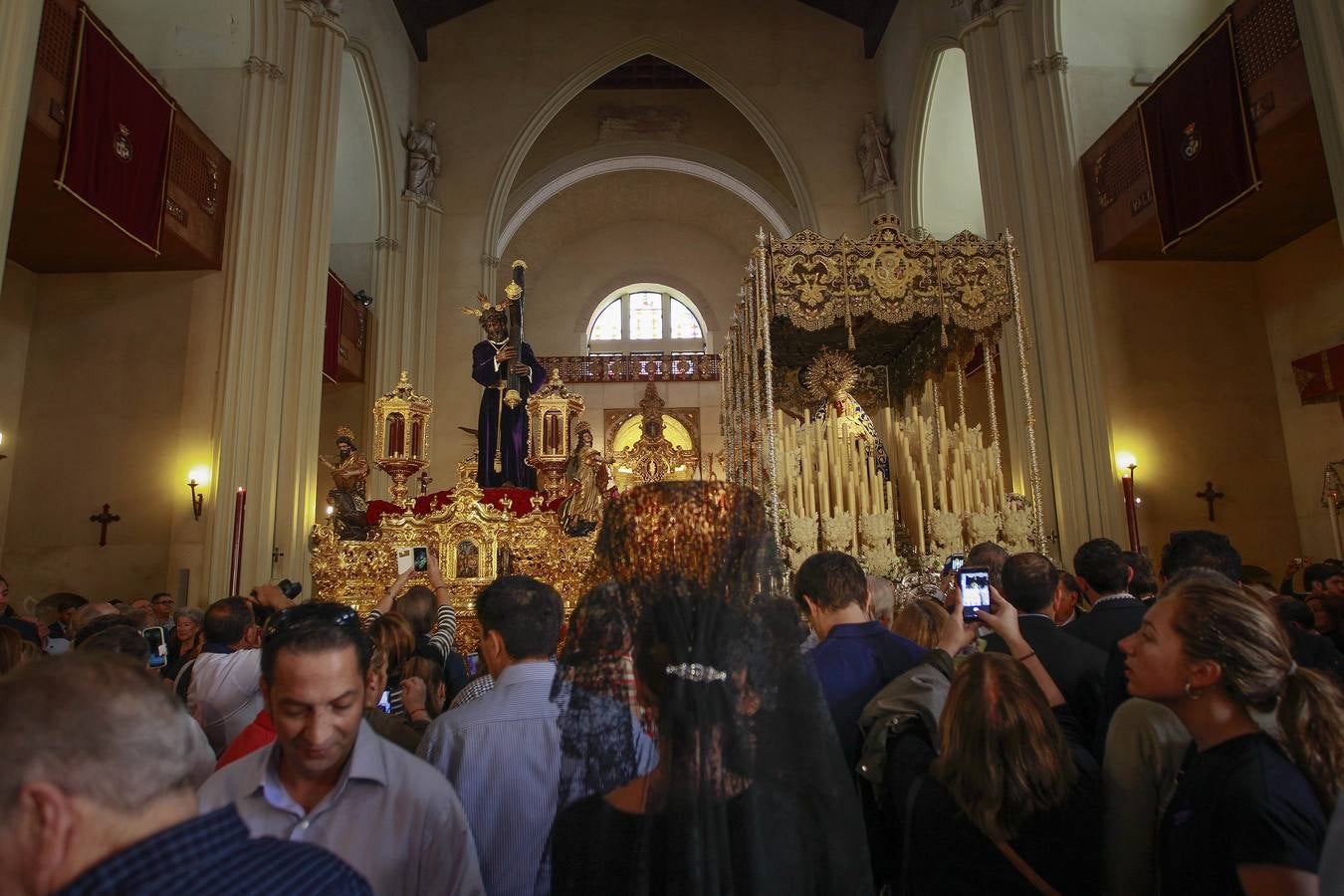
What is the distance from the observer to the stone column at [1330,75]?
5.75m

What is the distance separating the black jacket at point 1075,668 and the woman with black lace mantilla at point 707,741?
1.27 m

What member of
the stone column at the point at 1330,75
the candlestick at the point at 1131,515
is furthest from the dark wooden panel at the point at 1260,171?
the candlestick at the point at 1131,515

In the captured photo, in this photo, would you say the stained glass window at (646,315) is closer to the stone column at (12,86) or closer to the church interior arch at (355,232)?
the church interior arch at (355,232)

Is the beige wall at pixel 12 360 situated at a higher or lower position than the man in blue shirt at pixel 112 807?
higher

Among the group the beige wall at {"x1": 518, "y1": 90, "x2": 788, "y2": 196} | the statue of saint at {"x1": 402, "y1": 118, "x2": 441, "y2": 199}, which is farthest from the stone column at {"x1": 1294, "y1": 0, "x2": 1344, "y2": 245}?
the beige wall at {"x1": 518, "y1": 90, "x2": 788, "y2": 196}

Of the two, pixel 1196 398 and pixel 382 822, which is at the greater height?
pixel 1196 398

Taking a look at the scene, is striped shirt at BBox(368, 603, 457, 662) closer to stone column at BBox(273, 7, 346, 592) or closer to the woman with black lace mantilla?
the woman with black lace mantilla

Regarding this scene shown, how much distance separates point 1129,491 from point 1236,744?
761 centimetres

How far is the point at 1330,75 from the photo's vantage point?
5785 mm

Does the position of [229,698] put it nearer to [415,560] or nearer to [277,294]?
[415,560]

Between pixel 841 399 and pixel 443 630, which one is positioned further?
pixel 841 399

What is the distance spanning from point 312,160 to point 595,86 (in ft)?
Answer: 36.5

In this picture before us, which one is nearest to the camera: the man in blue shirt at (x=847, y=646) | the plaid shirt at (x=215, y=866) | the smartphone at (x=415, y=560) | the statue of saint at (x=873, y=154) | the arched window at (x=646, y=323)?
the plaid shirt at (x=215, y=866)

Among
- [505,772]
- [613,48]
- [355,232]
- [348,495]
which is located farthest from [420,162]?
[505,772]
